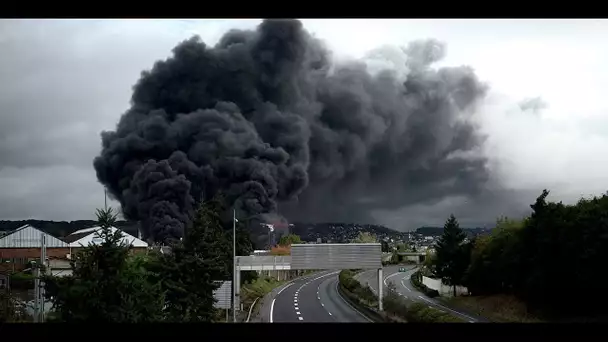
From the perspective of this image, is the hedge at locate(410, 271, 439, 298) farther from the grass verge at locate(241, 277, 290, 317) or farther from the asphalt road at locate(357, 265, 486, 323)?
the grass verge at locate(241, 277, 290, 317)

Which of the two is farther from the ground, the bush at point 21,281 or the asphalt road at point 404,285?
the bush at point 21,281

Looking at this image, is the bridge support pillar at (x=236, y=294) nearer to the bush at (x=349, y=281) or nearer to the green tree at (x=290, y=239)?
the bush at (x=349, y=281)

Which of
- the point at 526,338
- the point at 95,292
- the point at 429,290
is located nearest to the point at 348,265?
the point at 429,290

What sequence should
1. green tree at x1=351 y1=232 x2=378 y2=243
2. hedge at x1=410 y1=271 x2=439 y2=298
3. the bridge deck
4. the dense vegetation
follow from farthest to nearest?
green tree at x1=351 y1=232 x2=378 y2=243, the bridge deck, hedge at x1=410 y1=271 x2=439 y2=298, the dense vegetation

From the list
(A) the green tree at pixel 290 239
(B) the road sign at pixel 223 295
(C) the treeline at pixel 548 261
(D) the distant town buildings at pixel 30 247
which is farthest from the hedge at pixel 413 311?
(A) the green tree at pixel 290 239

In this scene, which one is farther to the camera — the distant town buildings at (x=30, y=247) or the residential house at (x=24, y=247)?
the residential house at (x=24, y=247)

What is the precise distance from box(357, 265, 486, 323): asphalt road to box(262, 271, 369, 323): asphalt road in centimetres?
57

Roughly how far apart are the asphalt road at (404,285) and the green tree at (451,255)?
44 centimetres

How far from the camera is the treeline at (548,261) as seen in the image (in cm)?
574

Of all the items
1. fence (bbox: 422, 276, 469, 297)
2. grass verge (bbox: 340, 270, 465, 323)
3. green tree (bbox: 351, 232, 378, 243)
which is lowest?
grass verge (bbox: 340, 270, 465, 323)

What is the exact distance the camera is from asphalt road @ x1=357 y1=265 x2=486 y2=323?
5742 millimetres

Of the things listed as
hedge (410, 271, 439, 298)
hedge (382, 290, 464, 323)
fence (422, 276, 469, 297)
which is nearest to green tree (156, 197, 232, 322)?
hedge (382, 290, 464, 323)

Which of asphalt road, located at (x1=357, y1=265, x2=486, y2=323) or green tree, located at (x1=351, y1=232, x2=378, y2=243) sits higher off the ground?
green tree, located at (x1=351, y1=232, x2=378, y2=243)
